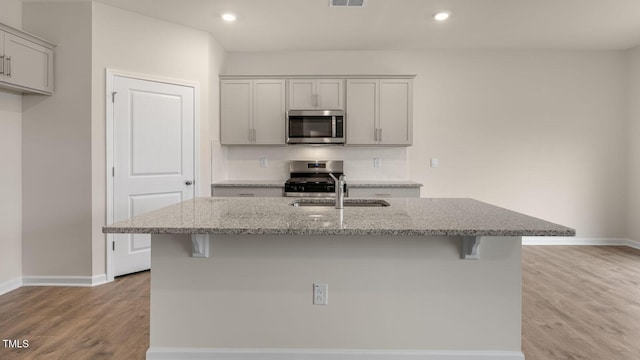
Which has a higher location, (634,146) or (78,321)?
(634,146)

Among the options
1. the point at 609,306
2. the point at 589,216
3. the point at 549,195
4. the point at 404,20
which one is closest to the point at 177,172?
the point at 404,20

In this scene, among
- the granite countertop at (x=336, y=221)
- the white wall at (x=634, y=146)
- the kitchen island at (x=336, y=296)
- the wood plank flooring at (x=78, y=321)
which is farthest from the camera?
the white wall at (x=634, y=146)

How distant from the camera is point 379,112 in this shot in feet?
14.6

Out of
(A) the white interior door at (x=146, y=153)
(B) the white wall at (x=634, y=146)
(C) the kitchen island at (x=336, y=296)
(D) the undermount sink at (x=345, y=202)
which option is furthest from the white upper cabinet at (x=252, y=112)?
(B) the white wall at (x=634, y=146)

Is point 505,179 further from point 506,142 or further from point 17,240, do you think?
point 17,240

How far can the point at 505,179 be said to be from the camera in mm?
4906

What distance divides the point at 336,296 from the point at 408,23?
3.10 meters

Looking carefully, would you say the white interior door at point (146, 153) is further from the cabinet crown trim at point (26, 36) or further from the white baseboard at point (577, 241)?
the white baseboard at point (577, 241)

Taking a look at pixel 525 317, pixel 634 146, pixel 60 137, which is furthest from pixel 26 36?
pixel 634 146

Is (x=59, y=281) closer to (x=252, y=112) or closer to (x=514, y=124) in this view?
(x=252, y=112)

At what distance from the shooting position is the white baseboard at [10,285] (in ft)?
10.3

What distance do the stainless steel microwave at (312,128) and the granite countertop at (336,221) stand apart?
2.16 meters

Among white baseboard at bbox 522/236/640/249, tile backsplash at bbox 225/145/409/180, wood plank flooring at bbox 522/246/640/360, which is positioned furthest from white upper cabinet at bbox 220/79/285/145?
white baseboard at bbox 522/236/640/249

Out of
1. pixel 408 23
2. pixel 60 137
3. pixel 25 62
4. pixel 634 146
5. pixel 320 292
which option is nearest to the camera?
pixel 320 292
